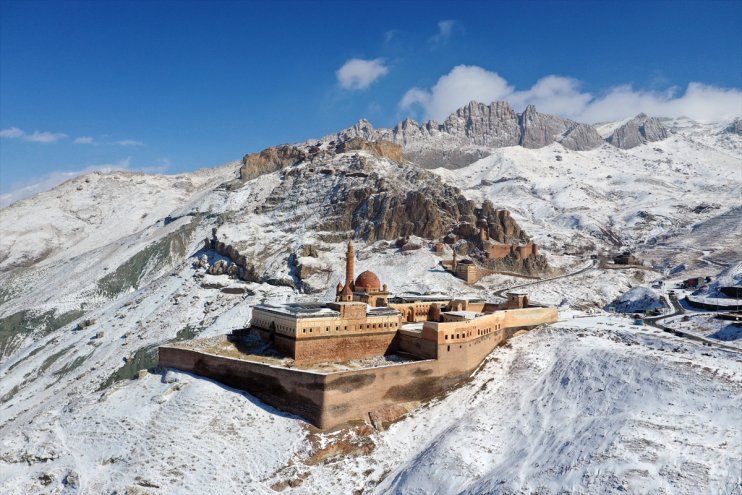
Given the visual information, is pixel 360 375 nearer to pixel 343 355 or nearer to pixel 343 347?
pixel 343 355

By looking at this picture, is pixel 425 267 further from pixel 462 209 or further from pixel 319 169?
pixel 319 169

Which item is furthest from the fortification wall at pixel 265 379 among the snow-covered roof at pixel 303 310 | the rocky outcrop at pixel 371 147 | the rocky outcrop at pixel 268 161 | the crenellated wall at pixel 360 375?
the rocky outcrop at pixel 268 161

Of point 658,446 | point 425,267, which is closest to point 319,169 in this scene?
point 425,267

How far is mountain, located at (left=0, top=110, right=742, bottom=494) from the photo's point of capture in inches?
1182

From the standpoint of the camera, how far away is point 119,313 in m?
76.3

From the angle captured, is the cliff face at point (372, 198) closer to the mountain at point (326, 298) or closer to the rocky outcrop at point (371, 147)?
the rocky outcrop at point (371, 147)

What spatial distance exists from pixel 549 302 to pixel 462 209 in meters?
33.1

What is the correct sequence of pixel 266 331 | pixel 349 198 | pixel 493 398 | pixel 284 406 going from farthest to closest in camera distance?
pixel 349 198 → pixel 266 331 → pixel 493 398 → pixel 284 406

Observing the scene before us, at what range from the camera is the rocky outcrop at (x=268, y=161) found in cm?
13225

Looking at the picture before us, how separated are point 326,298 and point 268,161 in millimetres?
72387

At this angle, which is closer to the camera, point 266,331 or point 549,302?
point 266,331

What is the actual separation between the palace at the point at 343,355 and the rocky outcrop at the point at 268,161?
9078 cm

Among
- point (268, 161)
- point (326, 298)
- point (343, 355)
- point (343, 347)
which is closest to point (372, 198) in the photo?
point (326, 298)

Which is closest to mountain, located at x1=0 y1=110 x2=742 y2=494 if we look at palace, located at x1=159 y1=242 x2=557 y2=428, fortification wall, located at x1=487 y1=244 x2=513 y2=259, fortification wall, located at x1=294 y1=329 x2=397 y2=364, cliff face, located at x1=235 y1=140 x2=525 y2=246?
cliff face, located at x1=235 y1=140 x2=525 y2=246
